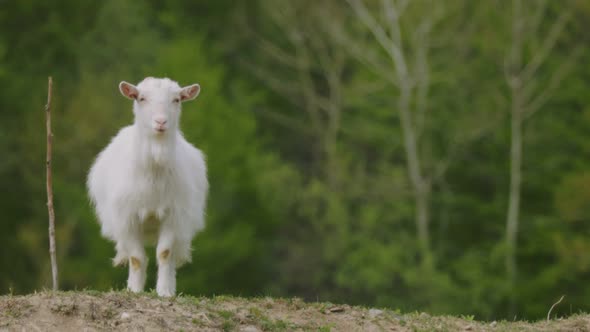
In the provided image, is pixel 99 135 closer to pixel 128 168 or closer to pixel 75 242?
pixel 75 242

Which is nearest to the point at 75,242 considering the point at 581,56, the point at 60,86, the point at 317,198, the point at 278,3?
the point at 60,86

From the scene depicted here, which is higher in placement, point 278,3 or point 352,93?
point 278,3

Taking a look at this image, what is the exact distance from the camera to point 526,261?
43.1 meters

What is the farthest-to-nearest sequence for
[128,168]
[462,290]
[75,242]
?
[75,242] < [462,290] < [128,168]

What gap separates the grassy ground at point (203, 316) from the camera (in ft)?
34.2

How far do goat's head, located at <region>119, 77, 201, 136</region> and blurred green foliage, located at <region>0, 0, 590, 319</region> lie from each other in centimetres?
2648

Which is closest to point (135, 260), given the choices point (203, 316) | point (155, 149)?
point (155, 149)

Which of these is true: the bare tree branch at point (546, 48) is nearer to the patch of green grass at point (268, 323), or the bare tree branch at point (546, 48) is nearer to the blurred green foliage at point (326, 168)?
the blurred green foliage at point (326, 168)

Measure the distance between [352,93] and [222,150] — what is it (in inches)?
198

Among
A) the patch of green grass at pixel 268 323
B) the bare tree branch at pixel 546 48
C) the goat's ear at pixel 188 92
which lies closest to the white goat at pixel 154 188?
the goat's ear at pixel 188 92

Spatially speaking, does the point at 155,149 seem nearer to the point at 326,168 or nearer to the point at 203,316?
the point at 203,316

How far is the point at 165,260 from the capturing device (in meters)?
12.6

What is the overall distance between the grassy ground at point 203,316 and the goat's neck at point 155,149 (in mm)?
1525

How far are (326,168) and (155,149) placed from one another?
31.2 m
